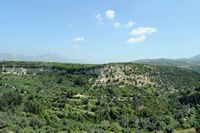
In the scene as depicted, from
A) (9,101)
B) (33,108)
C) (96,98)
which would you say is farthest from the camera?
(96,98)

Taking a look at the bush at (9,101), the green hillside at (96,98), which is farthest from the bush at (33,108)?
the bush at (9,101)

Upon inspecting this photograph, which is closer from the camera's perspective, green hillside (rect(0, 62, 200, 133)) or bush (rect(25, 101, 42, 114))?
green hillside (rect(0, 62, 200, 133))

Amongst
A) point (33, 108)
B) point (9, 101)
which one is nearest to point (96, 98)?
point (33, 108)

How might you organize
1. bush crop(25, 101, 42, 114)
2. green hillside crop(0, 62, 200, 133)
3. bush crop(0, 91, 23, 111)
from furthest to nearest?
bush crop(0, 91, 23, 111)
bush crop(25, 101, 42, 114)
green hillside crop(0, 62, 200, 133)

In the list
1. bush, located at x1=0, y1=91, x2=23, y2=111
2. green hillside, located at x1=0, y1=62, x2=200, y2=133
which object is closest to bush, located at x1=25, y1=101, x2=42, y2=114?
green hillside, located at x1=0, y1=62, x2=200, y2=133

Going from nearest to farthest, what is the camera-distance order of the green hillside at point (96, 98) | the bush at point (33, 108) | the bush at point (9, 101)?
the green hillside at point (96, 98)
the bush at point (33, 108)
the bush at point (9, 101)

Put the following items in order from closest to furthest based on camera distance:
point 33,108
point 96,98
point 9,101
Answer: point 33,108
point 9,101
point 96,98

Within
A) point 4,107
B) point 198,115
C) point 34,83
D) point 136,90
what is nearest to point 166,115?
point 198,115

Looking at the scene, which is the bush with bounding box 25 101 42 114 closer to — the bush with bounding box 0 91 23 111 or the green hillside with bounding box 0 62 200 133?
the green hillside with bounding box 0 62 200 133

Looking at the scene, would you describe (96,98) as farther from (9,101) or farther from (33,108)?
(9,101)

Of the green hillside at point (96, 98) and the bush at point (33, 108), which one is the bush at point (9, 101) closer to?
the green hillside at point (96, 98)
